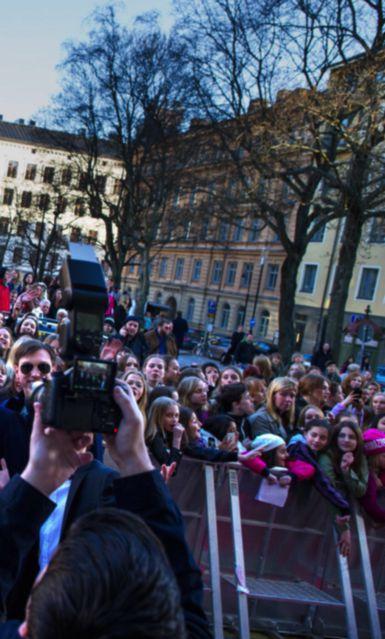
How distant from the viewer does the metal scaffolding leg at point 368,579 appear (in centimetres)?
549

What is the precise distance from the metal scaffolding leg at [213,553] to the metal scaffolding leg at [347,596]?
3.34 feet

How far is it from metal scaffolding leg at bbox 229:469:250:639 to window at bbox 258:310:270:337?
52.1 meters

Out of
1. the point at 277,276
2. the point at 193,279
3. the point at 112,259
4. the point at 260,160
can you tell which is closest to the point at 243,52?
the point at 260,160

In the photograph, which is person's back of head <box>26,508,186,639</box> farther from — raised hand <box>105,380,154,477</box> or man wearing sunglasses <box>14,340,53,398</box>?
man wearing sunglasses <box>14,340,53,398</box>

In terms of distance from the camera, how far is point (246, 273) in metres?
60.8

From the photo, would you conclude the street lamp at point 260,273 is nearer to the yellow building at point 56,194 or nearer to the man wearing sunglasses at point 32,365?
the yellow building at point 56,194

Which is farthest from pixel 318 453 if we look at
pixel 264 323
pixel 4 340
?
pixel 264 323

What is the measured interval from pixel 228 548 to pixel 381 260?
142 feet

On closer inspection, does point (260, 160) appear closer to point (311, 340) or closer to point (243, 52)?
point (243, 52)

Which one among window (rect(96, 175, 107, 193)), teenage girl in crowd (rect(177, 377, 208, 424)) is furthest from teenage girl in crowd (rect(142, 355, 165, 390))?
window (rect(96, 175, 107, 193))

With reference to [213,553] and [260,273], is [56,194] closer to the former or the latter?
[260,273]

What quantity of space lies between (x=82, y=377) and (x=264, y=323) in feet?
185

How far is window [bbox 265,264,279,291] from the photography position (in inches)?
2281

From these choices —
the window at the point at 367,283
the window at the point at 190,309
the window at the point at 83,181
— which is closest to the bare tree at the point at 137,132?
the window at the point at 83,181
